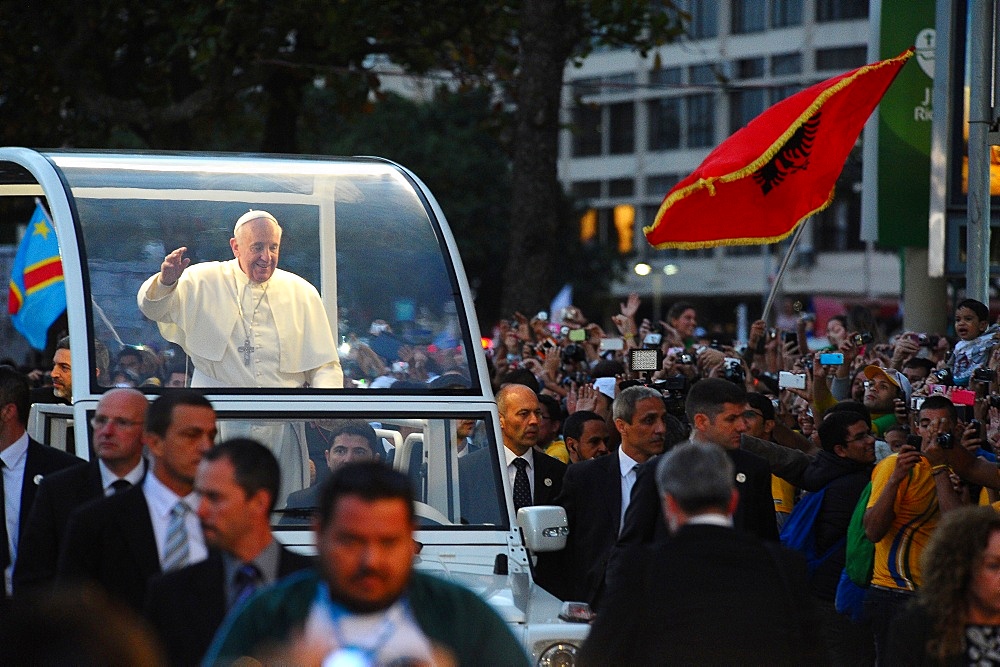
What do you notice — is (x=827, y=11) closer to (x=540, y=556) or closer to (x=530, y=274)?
(x=530, y=274)

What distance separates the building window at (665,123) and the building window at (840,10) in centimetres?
710

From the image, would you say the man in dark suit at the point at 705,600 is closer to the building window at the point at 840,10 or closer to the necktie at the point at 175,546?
the necktie at the point at 175,546

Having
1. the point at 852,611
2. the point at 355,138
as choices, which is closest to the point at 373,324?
the point at 852,611

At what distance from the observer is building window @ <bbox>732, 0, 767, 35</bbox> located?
60.1 metres

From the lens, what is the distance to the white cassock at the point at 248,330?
24.2 feet

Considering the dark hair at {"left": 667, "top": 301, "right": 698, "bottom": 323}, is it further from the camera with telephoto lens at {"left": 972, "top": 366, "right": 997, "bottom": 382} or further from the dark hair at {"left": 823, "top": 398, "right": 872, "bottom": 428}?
the dark hair at {"left": 823, "top": 398, "right": 872, "bottom": 428}

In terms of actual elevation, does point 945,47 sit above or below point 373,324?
above

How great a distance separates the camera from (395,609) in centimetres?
362

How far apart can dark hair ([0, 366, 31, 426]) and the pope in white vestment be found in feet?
2.61

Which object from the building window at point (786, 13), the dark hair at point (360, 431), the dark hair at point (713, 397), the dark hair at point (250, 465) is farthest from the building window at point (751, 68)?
the dark hair at point (250, 465)

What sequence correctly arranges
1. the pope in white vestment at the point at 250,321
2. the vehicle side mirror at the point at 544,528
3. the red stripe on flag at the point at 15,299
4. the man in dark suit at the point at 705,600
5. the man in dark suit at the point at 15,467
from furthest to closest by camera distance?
the red stripe on flag at the point at 15,299 < the pope in white vestment at the point at 250,321 < the man in dark suit at the point at 15,467 < the vehicle side mirror at the point at 544,528 < the man in dark suit at the point at 705,600

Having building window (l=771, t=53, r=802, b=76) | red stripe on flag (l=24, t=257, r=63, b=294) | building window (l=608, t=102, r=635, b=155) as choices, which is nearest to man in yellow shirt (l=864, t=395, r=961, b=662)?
red stripe on flag (l=24, t=257, r=63, b=294)

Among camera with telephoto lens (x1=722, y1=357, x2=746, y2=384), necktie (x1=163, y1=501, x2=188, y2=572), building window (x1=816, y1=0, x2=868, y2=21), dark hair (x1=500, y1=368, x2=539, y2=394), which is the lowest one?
necktie (x1=163, y1=501, x2=188, y2=572)

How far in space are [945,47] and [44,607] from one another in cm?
Answer: 1041
